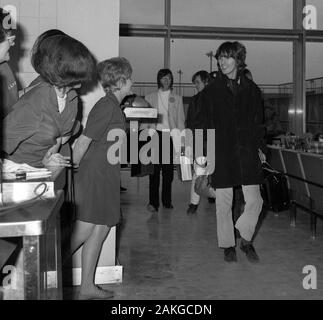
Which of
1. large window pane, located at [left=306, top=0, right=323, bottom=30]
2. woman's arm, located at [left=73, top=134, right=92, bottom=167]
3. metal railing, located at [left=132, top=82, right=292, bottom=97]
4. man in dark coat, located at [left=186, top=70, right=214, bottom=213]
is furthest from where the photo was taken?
large window pane, located at [left=306, top=0, right=323, bottom=30]

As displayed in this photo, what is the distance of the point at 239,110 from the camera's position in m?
3.12

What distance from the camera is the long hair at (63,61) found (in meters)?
1.54

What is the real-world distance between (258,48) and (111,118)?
577 cm

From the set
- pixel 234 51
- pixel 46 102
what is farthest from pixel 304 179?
pixel 46 102

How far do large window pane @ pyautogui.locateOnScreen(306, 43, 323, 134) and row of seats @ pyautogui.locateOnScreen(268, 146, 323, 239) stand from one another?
3.31m

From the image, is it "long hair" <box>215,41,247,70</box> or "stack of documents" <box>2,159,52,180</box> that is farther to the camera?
"long hair" <box>215,41,247,70</box>

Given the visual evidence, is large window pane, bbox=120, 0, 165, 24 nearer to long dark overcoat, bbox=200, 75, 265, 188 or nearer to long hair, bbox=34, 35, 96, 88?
long dark overcoat, bbox=200, 75, 265, 188

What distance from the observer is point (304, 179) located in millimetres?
4016

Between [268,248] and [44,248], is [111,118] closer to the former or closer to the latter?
[44,248]

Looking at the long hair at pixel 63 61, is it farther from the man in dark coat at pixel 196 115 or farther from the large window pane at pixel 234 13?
the large window pane at pixel 234 13

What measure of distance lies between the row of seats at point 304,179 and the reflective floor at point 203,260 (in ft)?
0.74

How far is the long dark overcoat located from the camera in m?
3.12

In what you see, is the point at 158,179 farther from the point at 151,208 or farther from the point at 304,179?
the point at 304,179

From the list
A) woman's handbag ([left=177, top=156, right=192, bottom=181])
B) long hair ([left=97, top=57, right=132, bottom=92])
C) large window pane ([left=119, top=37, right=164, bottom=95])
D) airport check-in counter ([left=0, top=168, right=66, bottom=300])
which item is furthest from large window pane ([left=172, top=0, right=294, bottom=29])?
airport check-in counter ([left=0, top=168, right=66, bottom=300])
